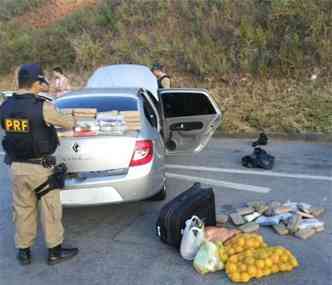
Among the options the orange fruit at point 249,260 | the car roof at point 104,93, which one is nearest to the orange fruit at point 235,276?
the orange fruit at point 249,260

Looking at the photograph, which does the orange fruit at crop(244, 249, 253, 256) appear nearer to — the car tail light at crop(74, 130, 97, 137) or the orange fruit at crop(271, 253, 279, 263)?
the orange fruit at crop(271, 253, 279, 263)

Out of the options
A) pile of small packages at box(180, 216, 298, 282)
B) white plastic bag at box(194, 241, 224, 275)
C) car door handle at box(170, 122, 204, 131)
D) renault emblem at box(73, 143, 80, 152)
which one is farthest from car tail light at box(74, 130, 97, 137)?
car door handle at box(170, 122, 204, 131)

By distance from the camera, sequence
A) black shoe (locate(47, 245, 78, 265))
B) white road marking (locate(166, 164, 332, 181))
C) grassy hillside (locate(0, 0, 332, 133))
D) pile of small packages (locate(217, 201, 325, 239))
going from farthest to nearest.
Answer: grassy hillside (locate(0, 0, 332, 133)) → white road marking (locate(166, 164, 332, 181)) → pile of small packages (locate(217, 201, 325, 239)) → black shoe (locate(47, 245, 78, 265))

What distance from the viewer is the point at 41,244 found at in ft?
14.4

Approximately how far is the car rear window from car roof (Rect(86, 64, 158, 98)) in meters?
1.24

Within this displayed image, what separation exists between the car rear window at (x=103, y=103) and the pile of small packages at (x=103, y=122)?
8.2 inches

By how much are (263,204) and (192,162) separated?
259 centimetres

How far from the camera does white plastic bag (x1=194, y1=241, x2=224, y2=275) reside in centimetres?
361

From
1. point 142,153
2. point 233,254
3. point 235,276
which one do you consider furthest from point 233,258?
point 142,153

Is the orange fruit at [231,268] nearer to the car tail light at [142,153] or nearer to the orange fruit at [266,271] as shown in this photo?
the orange fruit at [266,271]

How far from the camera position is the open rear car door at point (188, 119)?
6.91 m

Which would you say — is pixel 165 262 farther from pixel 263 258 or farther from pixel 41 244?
pixel 41 244

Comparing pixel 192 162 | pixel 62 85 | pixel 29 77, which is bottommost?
pixel 192 162

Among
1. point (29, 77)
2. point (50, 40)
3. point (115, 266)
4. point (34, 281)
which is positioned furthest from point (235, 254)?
point (50, 40)
